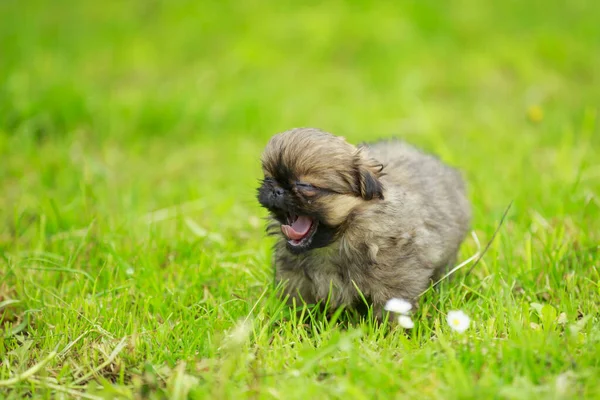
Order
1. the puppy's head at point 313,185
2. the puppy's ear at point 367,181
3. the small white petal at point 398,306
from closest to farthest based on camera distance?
the small white petal at point 398,306 < the puppy's head at point 313,185 < the puppy's ear at point 367,181

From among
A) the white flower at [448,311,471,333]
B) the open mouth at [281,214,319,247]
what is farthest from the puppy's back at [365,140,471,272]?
the white flower at [448,311,471,333]

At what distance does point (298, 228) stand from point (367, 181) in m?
0.42

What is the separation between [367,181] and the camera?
10.7 feet

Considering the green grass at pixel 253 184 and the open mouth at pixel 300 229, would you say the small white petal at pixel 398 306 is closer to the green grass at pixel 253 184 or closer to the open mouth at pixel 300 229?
the green grass at pixel 253 184

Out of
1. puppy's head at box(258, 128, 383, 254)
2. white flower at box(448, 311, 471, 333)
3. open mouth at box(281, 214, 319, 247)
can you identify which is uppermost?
puppy's head at box(258, 128, 383, 254)

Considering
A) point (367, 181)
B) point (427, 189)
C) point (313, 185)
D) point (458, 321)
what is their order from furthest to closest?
point (427, 189) < point (367, 181) < point (313, 185) < point (458, 321)

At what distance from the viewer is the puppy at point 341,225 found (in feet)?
10.3

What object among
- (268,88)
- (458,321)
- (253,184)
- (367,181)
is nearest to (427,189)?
(367,181)

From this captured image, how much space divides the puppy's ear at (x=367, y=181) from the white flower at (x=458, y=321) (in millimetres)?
708

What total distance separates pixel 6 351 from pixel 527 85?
264 inches

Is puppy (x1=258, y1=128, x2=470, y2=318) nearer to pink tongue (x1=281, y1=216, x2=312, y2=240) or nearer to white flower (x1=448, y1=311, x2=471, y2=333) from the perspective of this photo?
pink tongue (x1=281, y1=216, x2=312, y2=240)

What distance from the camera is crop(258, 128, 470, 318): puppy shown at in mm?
3150

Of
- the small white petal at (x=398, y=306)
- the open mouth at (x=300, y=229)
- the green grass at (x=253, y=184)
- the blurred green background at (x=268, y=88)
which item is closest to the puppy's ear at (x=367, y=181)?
the open mouth at (x=300, y=229)

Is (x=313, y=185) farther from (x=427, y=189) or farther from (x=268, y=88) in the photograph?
(x=268, y=88)
